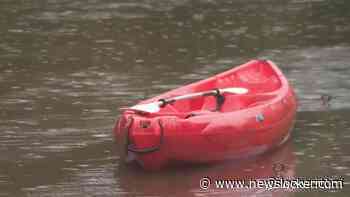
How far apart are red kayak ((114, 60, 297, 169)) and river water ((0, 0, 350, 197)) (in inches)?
11.3

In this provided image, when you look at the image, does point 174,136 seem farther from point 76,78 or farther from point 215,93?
point 76,78

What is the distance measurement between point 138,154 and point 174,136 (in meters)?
0.53

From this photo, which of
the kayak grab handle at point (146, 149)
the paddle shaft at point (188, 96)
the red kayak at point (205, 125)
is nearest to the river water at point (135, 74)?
the red kayak at point (205, 125)

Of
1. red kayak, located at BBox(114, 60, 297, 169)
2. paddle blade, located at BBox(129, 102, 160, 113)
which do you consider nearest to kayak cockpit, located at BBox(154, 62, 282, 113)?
red kayak, located at BBox(114, 60, 297, 169)

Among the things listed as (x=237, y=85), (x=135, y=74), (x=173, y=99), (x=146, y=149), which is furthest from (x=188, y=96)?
(x=135, y=74)

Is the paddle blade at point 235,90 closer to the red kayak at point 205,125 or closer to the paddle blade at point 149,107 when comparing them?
the red kayak at point 205,125

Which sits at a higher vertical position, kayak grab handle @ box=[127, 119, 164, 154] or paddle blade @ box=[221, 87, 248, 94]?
paddle blade @ box=[221, 87, 248, 94]

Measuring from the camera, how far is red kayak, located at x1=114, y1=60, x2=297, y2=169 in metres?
12.4

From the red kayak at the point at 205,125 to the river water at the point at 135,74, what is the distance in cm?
29

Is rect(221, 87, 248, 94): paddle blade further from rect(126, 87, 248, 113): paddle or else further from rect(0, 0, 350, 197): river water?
rect(0, 0, 350, 197): river water

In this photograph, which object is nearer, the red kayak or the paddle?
the red kayak

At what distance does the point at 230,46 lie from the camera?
69.7 feet

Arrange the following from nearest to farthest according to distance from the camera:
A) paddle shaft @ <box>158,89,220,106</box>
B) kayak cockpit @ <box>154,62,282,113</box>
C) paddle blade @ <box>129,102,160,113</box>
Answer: paddle blade @ <box>129,102,160,113</box>
paddle shaft @ <box>158,89,220,106</box>
kayak cockpit @ <box>154,62,282,113</box>

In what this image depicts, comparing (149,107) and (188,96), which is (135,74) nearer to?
(188,96)
